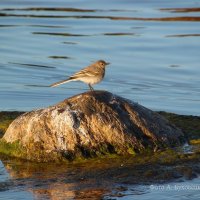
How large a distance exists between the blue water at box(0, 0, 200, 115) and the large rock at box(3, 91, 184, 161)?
4.11 meters

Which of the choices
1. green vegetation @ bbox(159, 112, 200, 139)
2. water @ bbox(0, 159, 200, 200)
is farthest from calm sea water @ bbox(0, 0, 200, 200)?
green vegetation @ bbox(159, 112, 200, 139)

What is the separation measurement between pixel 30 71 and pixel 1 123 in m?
7.23

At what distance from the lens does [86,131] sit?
45.5 ft

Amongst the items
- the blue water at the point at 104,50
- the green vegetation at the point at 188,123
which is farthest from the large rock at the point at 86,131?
the blue water at the point at 104,50

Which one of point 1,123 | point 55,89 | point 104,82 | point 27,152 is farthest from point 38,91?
point 27,152

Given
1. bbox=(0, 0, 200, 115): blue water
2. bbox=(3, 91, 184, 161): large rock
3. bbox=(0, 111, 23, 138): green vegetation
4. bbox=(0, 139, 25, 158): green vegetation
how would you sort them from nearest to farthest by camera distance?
bbox=(3, 91, 184, 161): large rock → bbox=(0, 139, 25, 158): green vegetation → bbox=(0, 111, 23, 138): green vegetation → bbox=(0, 0, 200, 115): blue water

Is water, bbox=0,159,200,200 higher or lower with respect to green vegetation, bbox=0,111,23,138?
lower

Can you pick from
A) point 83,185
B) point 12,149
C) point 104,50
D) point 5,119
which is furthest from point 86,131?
point 104,50

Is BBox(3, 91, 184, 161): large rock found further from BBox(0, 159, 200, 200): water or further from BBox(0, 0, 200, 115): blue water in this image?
BBox(0, 0, 200, 115): blue water

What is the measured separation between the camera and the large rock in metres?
13.8

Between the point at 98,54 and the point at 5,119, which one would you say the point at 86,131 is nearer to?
the point at 5,119

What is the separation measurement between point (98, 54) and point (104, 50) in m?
0.71

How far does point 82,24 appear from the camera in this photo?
3039 centimetres

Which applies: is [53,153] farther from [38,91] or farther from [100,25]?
[100,25]
